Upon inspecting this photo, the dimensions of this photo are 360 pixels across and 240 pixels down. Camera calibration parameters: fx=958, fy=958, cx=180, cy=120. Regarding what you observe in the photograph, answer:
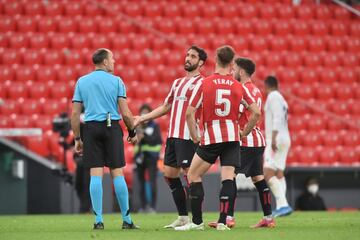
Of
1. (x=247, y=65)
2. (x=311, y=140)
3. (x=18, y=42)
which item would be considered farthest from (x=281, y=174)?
(x=18, y=42)

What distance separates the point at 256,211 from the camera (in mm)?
17031

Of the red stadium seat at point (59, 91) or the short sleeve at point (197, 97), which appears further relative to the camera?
the red stadium seat at point (59, 91)

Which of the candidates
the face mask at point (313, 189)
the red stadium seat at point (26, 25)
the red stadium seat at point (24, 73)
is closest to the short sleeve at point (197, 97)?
the face mask at point (313, 189)

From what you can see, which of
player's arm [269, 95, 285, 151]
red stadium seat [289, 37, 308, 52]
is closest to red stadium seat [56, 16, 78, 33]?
red stadium seat [289, 37, 308, 52]

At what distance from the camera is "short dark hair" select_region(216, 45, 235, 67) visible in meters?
9.39

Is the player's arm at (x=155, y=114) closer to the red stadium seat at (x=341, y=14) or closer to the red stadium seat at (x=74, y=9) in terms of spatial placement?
the red stadium seat at (x=74, y=9)

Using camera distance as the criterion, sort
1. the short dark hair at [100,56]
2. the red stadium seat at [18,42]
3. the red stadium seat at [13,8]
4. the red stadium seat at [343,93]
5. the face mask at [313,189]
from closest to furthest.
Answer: the short dark hair at [100,56], the face mask at [313,189], the red stadium seat at [18,42], the red stadium seat at [343,93], the red stadium seat at [13,8]

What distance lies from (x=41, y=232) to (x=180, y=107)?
197 centimetres

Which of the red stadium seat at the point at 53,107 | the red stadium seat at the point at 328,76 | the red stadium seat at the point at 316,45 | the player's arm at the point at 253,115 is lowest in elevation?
the player's arm at the point at 253,115

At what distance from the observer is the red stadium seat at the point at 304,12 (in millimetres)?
22781

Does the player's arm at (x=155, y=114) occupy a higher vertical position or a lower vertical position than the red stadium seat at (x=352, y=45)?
lower

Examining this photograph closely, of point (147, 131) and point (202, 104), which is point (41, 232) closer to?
point (202, 104)

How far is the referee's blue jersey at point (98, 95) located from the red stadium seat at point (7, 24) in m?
11.8

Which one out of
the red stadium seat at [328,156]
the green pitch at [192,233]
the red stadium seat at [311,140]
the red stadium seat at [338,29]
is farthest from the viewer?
the red stadium seat at [338,29]
